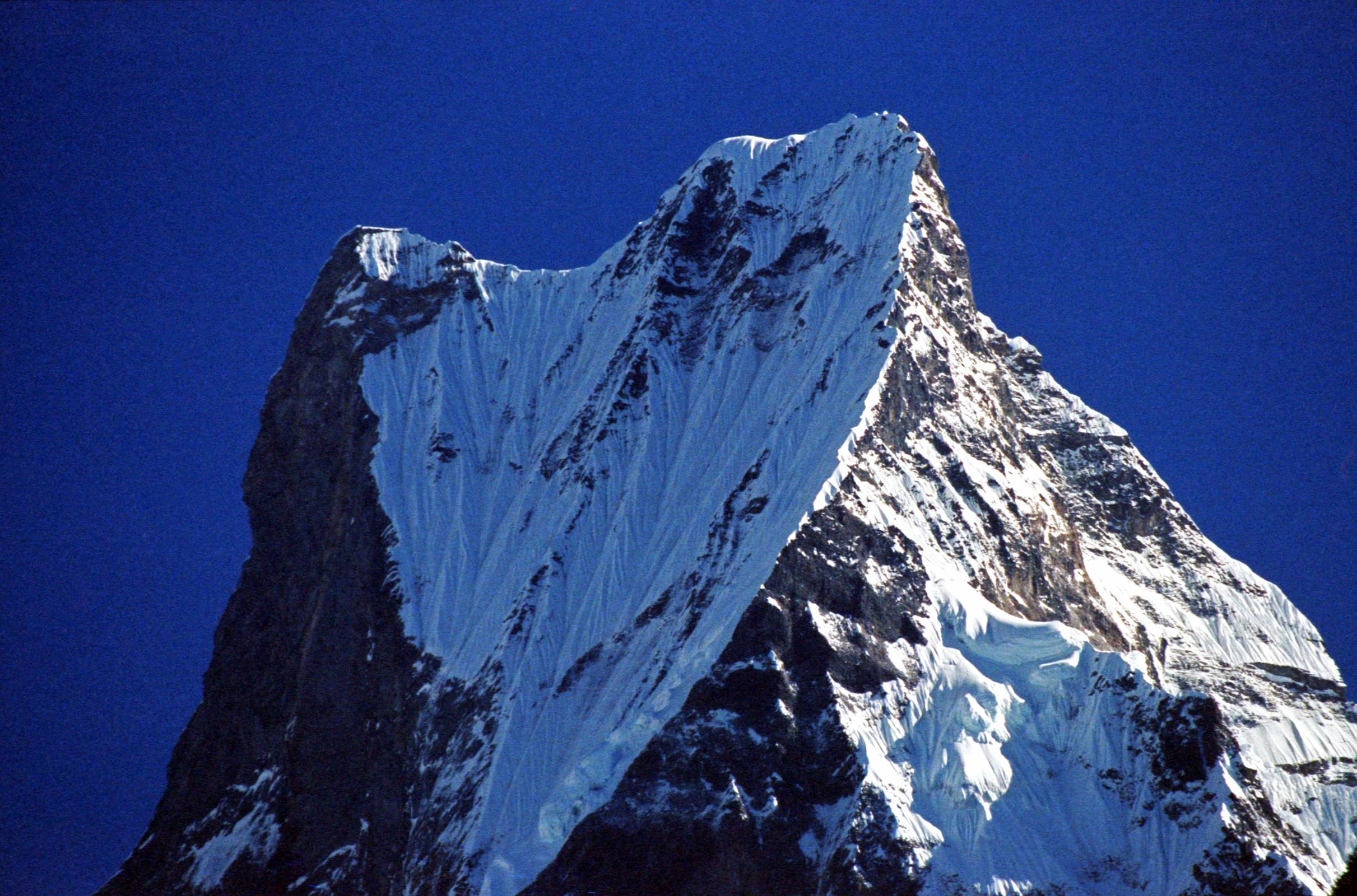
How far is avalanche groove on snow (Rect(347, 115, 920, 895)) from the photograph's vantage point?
462 feet

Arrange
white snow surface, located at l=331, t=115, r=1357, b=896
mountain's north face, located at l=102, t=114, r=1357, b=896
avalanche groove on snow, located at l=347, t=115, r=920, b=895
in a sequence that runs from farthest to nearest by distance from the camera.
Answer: avalanche groove on snow, located at l=347, t=115, r=920, b=895
white snow surface, located at l=331, t=115, r=1357, b=896
mountain's north face, located at l=102, t=114, r=1357, b=896

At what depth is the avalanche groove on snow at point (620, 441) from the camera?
141 metres

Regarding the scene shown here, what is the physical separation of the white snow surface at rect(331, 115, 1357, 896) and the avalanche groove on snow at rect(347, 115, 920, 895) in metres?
0.28

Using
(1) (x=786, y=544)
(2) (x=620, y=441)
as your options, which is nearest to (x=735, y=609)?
(1) (x=786, y=544)

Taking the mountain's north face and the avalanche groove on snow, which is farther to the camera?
the avalanche groove on snow

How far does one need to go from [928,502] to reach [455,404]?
5693 cm

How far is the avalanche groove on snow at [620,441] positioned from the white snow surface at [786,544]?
10.9 inches

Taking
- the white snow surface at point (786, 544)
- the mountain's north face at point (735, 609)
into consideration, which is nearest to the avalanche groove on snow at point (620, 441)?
the white snow surface at point (786, 544)

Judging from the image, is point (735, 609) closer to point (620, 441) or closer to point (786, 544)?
point (786, 544)

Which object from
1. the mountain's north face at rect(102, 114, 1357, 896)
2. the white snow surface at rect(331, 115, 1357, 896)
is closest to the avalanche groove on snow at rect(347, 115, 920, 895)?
the white snow surface at rect(331, 115, 1357, 896)

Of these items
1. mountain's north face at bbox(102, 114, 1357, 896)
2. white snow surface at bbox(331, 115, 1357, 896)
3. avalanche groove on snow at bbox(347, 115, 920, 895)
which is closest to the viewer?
mountain's north face at bbox(102, 114, 1357, 896)

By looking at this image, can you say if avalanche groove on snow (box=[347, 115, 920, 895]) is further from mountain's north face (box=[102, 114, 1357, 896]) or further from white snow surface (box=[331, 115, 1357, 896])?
mountain's north face (box=[102, 114, 1357, 896])

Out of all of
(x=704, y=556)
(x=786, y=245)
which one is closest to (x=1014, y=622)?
(x=704, y=556)

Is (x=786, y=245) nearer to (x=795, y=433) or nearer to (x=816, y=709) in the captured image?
(x=795, y=433)
